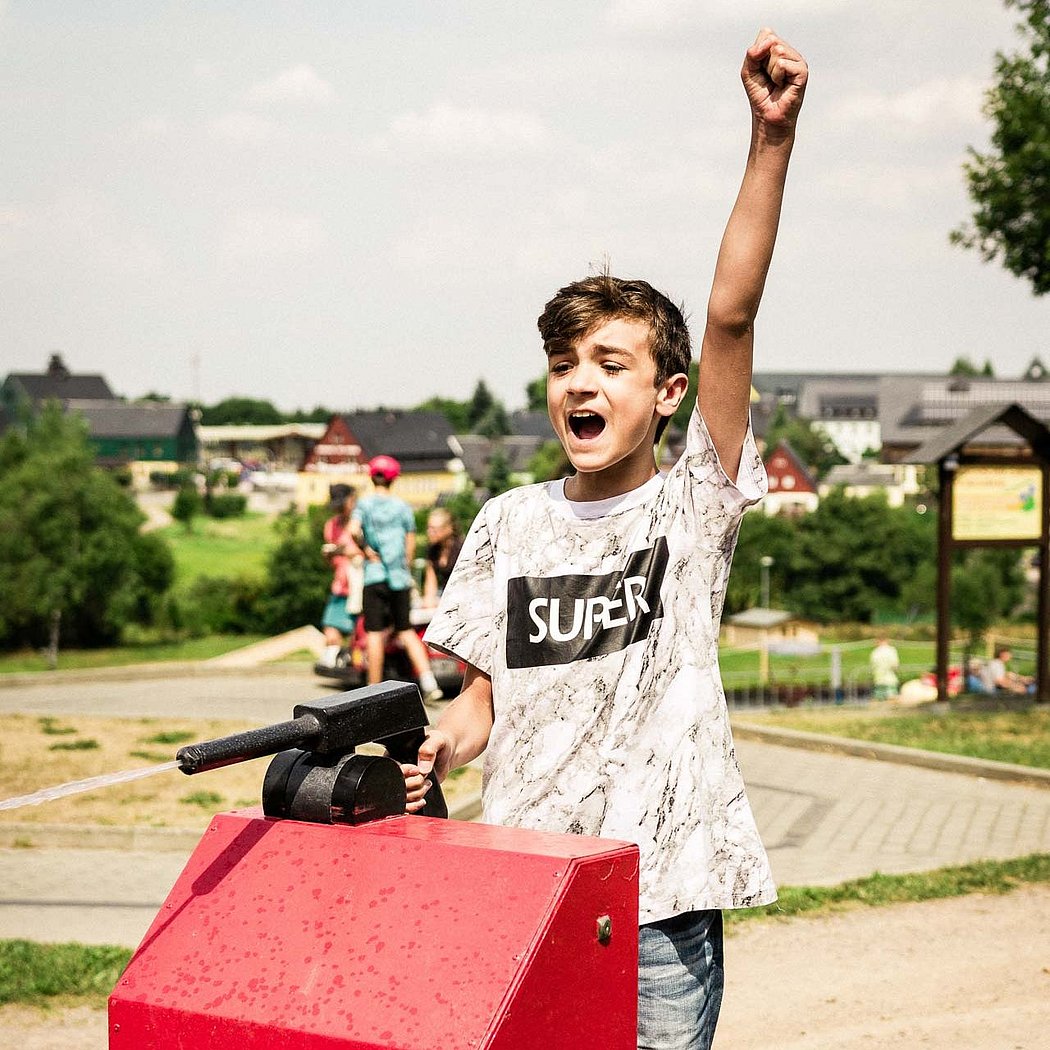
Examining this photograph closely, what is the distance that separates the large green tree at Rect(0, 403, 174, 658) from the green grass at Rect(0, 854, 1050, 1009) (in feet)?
84.4

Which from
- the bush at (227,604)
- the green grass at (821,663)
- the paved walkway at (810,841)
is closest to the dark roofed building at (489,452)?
the bush at (227,604)

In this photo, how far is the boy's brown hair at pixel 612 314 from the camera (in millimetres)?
2305

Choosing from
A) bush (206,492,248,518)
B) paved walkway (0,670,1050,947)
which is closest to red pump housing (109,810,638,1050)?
paved walkway (0,670,1050,947)

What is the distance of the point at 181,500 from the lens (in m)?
88.4

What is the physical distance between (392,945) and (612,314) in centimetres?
112

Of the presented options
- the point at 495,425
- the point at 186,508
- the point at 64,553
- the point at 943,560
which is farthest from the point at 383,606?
the point at 495,425

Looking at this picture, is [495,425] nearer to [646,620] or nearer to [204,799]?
[204,799]

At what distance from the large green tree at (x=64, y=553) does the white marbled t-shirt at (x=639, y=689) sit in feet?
94.5

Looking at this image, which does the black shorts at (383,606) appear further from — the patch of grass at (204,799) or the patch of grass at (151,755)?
the patch of grass at (204,799)

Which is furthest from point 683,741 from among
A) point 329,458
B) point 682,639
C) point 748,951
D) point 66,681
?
point 329,458

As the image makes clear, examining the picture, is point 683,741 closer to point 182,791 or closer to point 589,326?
point 589,326

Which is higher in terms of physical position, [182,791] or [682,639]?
[682,639]

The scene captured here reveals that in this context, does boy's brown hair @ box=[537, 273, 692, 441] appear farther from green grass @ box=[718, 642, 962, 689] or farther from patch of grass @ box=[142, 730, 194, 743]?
green grass @ box=[718, 642, 962, 689]

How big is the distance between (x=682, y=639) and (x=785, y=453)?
110 m
